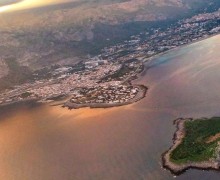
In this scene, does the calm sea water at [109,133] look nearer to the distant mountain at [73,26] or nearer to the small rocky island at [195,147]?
the small rocky island at [195,147]

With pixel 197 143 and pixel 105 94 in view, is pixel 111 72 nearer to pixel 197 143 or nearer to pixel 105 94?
pixel 105 94

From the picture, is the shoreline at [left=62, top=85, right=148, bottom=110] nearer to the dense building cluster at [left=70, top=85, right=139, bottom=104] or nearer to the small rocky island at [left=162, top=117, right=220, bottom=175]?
the dense building cluster at [left=70, top=85, right=139, bottom=104]

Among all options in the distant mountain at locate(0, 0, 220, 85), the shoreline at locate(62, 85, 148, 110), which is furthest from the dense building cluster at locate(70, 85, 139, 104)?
the distant mountain at locate(0, 0, 220, 85)

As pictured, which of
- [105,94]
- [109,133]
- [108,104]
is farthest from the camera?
[105,94]

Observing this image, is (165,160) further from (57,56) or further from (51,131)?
(57,56)

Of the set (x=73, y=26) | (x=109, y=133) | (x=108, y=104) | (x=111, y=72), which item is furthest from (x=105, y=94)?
(x=73, y=26)
